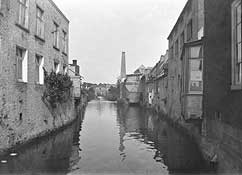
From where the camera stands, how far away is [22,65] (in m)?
11.0

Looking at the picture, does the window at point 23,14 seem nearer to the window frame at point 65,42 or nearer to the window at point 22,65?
the window at point 22,65

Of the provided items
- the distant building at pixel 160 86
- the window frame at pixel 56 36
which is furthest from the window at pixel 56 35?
the distant building at pixel 160 86

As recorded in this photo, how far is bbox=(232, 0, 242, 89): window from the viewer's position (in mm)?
5621

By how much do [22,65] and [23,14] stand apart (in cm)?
250

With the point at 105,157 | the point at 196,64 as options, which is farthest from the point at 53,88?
the point at 196,64

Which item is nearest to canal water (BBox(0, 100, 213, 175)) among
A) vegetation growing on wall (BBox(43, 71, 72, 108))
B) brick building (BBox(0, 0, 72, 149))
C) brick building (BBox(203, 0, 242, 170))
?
brick building (BBox(0, 0, 72, 149))

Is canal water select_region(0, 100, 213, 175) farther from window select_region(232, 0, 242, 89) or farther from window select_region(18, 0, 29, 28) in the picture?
window select_region(18, 0, 29, 28)

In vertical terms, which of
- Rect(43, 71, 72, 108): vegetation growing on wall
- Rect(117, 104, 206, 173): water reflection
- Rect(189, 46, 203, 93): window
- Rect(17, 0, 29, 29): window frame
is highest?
Rect(17, 0, 29, 29): window frame

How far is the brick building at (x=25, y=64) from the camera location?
29.6 ft

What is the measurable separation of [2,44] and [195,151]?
31.4 ft

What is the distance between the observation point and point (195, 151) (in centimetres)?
1046

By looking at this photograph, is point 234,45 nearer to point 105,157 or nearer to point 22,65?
point 105,157

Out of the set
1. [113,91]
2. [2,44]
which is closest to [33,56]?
[2,44]

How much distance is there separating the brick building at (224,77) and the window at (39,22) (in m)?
9.17
